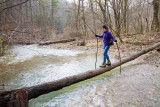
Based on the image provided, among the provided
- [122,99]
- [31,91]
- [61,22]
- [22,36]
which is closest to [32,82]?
[22,36]

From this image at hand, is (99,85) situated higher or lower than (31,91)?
lower

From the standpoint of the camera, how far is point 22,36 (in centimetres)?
498

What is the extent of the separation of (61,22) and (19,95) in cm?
5330

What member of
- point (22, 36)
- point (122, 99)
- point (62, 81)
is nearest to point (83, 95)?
Result: point (62, 81)

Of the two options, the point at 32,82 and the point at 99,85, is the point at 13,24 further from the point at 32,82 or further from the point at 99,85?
the point at 99,85

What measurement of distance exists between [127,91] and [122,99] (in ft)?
2.03

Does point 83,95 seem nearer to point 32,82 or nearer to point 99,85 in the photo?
point 99,85

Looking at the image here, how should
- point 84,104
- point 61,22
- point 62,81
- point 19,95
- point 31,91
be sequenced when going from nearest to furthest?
point 19,95
point 31,91
point 84,104
point 62,81
point 61,22

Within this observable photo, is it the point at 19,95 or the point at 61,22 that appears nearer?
the point at 19,95

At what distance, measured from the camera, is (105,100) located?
3.81 metres

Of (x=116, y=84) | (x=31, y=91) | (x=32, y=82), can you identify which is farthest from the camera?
(x=32, y=82)

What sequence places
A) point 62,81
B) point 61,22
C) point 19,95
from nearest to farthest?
point 19,95 → point 62,81 → point 61,22

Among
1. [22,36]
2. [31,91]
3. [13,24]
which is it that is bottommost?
[31,91]

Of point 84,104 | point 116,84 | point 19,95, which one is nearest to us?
point 19,95
